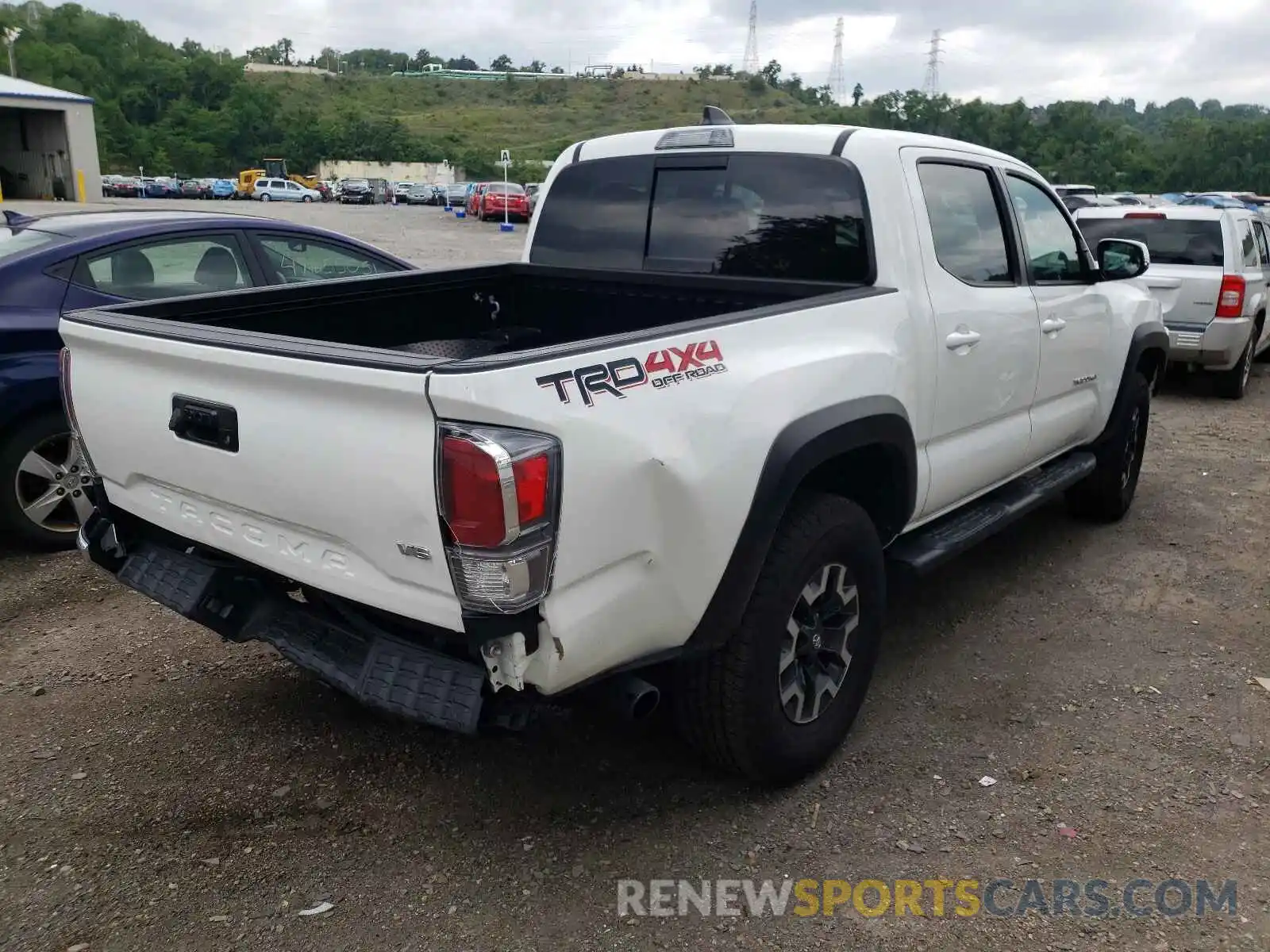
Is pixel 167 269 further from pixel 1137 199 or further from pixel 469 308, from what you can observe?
pixel 1137 199

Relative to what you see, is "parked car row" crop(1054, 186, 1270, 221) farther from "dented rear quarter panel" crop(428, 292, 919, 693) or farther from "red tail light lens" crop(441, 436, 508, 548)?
"red tail light lens" crop(441, 436, 508, 548)

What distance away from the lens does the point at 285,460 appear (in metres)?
2.54

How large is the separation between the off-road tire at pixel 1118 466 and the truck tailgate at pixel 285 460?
4.35 m

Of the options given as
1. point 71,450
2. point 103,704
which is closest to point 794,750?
point 103,704

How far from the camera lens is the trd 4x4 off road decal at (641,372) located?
93.0 inches

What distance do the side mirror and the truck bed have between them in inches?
91.7

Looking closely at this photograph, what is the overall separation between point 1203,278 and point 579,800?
921 centimetres

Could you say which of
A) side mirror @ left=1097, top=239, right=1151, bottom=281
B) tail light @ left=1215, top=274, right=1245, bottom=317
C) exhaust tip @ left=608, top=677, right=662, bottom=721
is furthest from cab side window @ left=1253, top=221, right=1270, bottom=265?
exhaust tip @ left=608, top=677, right=662, bottom=721

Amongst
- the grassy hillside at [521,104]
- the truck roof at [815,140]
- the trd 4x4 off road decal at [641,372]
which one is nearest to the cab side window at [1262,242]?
the truck roof at [815,140]

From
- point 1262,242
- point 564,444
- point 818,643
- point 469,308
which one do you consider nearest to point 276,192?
point 1262,242

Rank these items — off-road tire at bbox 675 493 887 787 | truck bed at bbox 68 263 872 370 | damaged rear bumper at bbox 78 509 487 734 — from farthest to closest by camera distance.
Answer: truck bed at bbox 68 263 872 370 → off-road tire at bbox 675 493 887 787 → damaged rear bumper at bbox 78 509 487 734

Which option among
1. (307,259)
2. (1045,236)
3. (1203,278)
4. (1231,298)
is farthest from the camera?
(1203,278)

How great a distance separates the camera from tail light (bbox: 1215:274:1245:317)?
9719mm

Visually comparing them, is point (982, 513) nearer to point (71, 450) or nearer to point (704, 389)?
point (704, 389)
